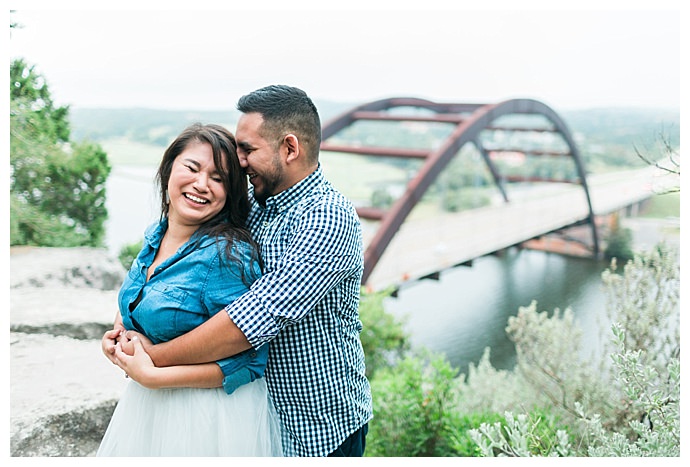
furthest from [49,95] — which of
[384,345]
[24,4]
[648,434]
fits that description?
[648,434]

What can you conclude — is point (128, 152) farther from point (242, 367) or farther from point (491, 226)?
point (491, 226)

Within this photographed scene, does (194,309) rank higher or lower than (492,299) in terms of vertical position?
higher

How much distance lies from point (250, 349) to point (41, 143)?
12.0 ft

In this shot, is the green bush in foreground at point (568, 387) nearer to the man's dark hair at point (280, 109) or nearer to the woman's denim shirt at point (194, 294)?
the woman's denim shirt at point (194, 294)

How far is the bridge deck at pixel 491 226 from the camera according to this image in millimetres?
6328

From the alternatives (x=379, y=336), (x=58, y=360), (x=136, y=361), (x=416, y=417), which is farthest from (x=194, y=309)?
→ (x=379, y=336)

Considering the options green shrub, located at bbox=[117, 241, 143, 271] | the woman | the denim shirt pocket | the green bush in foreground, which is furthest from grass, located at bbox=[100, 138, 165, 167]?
the denim shirt pocket

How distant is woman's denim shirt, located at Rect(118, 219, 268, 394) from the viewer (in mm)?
1251

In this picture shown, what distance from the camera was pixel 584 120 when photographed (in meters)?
7.84

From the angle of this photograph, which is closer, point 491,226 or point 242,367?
point 242,367

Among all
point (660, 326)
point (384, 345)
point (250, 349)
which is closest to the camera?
point (250, 349)

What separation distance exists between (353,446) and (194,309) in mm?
500

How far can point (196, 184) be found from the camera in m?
1.30

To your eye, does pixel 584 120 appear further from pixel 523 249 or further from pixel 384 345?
pixel 384 345
